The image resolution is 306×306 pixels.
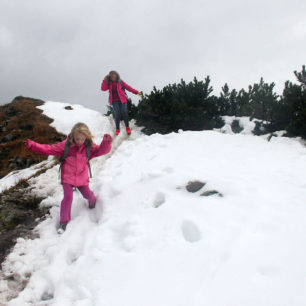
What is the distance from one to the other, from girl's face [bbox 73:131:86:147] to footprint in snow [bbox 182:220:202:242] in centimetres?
234

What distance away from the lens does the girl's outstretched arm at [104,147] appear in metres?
4.16

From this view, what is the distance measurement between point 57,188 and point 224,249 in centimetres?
421

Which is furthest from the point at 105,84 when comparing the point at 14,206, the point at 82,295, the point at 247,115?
the point at 82,295

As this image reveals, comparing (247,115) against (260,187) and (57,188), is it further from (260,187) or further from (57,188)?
(57,188)

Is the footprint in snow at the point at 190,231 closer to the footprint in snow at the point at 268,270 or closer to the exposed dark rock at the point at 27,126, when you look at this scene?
the footprint in snow at the point at 268,270

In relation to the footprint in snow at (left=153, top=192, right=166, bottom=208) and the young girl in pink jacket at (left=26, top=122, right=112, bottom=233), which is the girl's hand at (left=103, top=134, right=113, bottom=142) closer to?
the young girl in pink jacket at (left=26, top=122, right=112, bottom=233)

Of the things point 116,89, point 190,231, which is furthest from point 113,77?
point 190,231

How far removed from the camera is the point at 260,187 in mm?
3578

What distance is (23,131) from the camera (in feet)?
37.3

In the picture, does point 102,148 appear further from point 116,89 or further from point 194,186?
point 116,89

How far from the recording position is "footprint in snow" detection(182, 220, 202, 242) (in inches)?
107

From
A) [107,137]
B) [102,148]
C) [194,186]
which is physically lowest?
[194,186]

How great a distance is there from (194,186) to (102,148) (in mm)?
1817

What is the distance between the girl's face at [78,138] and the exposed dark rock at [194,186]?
6.61ft
